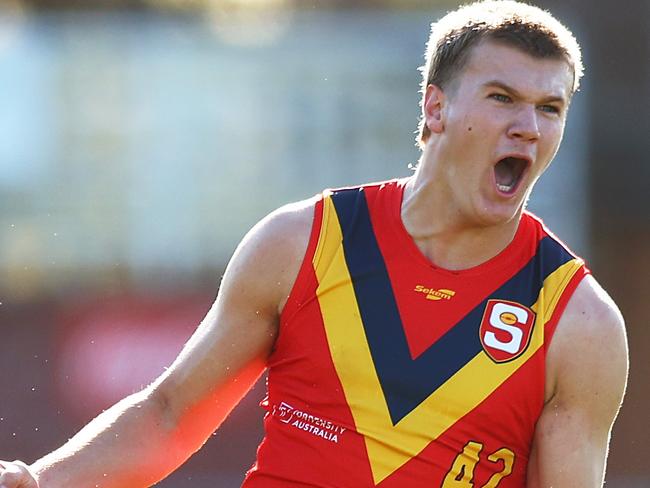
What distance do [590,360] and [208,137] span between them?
25.1 feet

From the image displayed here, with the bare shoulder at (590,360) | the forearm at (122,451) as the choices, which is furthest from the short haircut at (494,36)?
the forearm at (122,451)

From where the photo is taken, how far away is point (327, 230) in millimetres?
4441

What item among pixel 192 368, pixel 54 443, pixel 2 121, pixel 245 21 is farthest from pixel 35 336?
pixel 192 368

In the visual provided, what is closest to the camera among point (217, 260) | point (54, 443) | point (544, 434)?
point (544, 434)

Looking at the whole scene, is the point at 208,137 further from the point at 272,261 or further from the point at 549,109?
the point at 549,109

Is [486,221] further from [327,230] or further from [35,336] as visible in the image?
[35,336]

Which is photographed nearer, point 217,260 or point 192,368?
point 192,368

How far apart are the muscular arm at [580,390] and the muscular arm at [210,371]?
817 millimetres

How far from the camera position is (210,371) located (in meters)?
4.43

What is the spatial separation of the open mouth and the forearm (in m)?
1.21

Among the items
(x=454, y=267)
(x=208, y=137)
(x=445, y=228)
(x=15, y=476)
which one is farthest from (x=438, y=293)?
(x=208, y=137)

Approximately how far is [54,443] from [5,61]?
3.06 meters

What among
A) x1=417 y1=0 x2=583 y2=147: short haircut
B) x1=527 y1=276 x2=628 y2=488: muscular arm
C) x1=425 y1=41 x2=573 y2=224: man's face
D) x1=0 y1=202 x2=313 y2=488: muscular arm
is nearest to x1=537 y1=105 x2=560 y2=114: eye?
x1=425 y1=41 x2=573 y2=224: man's face

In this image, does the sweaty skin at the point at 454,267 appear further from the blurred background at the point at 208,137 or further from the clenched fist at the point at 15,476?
the blurred background at the point at 208,137
